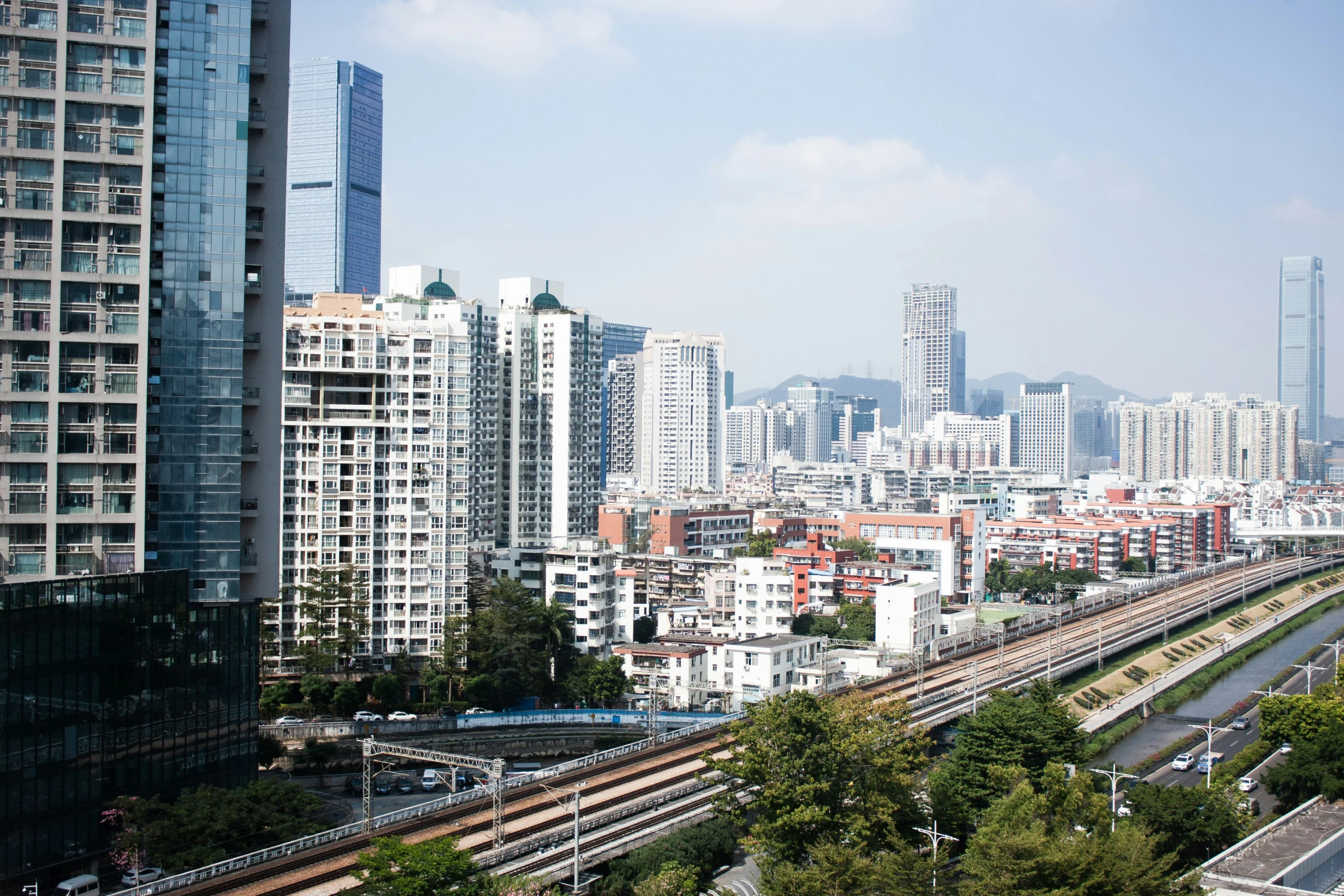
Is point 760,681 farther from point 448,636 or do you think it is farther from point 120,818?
point 120,818

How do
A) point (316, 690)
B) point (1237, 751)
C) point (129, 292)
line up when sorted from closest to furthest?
point (129, 292)
point (1237, 751)
point (316, 690)

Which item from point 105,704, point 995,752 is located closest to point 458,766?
point 105,704

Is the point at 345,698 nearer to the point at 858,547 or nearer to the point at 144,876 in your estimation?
the point at 144,876

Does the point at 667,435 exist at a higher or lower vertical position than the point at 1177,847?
higher

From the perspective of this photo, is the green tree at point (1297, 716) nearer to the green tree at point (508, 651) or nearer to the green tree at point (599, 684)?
the green tree at point (599, 684)

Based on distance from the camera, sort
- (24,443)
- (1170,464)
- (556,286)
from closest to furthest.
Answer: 1. (24,443)
2. (556,286)
3. (1170,464)

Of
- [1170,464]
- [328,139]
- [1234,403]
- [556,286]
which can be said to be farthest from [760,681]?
[1234,403]

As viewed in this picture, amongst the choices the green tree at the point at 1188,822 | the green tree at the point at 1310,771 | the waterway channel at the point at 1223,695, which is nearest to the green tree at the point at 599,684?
the waterway channel at the point at 1223,695
